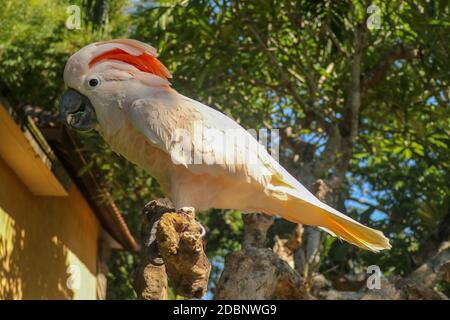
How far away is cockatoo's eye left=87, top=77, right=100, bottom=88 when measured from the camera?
373cm

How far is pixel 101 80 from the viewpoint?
3734 millimetres

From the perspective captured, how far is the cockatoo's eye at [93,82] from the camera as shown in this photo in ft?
12.2

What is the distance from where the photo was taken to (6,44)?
890 centimetres

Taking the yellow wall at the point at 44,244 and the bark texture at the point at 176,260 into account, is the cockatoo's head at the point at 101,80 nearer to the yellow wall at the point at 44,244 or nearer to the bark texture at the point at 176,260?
the bark texture at the point at 176,260

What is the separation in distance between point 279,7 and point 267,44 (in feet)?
1.79

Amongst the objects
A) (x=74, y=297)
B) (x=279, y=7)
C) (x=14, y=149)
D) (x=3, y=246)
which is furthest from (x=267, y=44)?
(x=74, y=297)

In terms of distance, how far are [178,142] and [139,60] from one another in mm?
655

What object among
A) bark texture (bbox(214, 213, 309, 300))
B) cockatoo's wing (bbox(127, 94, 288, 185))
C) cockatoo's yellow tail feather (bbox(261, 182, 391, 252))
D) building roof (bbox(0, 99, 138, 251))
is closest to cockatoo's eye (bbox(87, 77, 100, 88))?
cockatoo's wing (bbox(127, 94, 288, 185))

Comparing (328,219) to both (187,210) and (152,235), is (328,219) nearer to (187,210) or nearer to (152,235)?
(187,210)

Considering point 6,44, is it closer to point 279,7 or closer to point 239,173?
point 279,7

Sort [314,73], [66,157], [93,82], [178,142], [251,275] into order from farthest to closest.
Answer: [314,73], [66,157], [251,275], [93,82], [178,142]

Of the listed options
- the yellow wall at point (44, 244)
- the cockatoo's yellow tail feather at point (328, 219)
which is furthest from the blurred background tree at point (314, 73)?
the cockatoo's yellow tail feather at point (328, 219)

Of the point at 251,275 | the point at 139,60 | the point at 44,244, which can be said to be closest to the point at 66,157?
the point at 44,244
